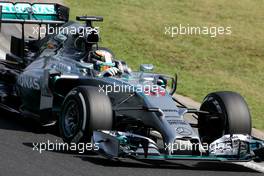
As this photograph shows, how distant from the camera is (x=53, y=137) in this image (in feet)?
37.9

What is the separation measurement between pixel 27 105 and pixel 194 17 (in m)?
12.7

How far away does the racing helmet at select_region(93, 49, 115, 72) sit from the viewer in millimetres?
11836

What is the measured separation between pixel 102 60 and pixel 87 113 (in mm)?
1713

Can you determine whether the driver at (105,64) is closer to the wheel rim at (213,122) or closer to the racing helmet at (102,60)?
the racing helmet at (102,60)

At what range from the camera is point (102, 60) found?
12.0 meters

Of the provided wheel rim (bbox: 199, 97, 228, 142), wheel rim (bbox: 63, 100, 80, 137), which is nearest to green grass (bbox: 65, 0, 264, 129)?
wheel rim (bbox: 199, 97, 228, 142)

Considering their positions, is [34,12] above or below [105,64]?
above

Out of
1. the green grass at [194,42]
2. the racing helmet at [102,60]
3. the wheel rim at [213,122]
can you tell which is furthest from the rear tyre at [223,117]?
the green grass at [194,42]

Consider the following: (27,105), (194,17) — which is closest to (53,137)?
(27,105)

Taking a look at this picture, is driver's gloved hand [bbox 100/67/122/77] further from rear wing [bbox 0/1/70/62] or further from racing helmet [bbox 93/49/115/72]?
rear wing [bbox 0/1/70/62]

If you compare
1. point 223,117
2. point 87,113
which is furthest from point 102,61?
point 223,117

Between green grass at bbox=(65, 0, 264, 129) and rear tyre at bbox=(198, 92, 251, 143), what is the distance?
79.6 inches

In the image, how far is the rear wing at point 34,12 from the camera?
13.7m

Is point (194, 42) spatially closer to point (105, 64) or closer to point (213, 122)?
point (105, 64)
